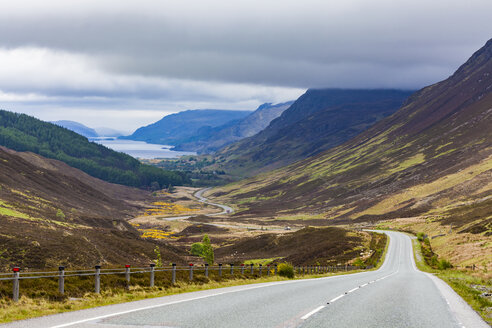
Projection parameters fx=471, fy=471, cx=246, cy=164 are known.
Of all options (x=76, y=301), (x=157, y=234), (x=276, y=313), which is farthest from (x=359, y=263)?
(x=157, y=234)

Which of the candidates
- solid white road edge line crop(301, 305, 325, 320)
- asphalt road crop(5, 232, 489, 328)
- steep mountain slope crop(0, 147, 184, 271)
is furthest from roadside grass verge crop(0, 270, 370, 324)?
steep mountain slope crop(0, 147, 184, 271)

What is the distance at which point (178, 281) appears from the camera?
92.8 feet

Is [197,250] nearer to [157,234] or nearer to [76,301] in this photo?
[157,234]

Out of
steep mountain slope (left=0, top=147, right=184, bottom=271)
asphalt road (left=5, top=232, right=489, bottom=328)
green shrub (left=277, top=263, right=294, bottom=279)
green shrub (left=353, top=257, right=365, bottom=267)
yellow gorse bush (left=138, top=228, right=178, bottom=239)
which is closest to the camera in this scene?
asphalt road (left=5, top=232, right=489, bottom=328)

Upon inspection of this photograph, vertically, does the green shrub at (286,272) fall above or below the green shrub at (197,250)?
above

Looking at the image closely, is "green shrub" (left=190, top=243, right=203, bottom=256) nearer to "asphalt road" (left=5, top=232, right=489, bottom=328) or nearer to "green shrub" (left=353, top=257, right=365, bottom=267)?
"green shrub" (left=353, top=257, right=365, bottom=267)

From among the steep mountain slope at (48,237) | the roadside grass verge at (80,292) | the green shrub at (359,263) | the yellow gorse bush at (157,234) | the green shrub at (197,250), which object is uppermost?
the roadside grass verge at (80,292)

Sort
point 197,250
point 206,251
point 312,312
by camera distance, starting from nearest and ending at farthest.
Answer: point 312,312, point 206,251, point 197,250

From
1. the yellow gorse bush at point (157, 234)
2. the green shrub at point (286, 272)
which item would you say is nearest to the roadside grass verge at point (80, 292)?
the green shrub at point (286, 272)

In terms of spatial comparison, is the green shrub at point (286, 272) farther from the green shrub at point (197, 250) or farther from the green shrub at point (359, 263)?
the green shrub at point (197, 250)

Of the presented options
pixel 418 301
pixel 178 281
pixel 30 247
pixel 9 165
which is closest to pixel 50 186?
pixel 9 165

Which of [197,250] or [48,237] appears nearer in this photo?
[48,237]

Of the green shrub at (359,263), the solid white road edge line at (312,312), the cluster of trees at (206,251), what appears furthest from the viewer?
the cluster of trees at (206,251)

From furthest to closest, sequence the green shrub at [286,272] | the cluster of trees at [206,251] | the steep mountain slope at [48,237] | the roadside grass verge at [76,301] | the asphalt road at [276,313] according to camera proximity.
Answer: the cluster of trees at [206,251], the steep mountain slope at [48,237], the green shrub at [286,272], the roadside grass verge at [76,301], the asphalt road at [276,313]
